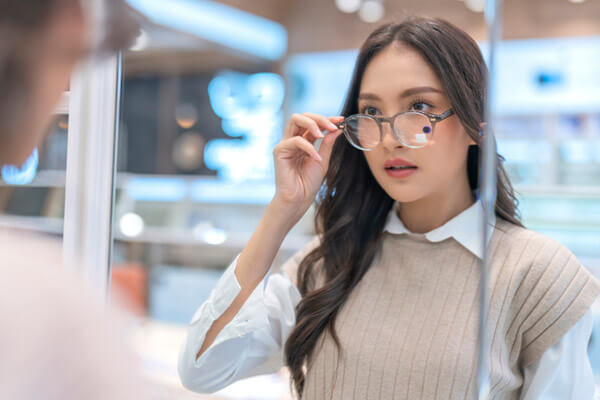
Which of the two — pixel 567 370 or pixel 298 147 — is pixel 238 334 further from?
pixel 567 370

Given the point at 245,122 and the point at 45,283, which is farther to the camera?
the point at 245,122

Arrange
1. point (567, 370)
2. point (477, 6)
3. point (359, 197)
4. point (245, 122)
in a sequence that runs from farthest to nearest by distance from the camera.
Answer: point (245, 122)
point (477, 6)
point (359, 197)
point (567, 370)

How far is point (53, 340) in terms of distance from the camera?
30cm

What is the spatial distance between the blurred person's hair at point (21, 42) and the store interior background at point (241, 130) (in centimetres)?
37

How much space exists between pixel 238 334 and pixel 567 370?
473 millimetres

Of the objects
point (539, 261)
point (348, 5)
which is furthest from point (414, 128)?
point (348, 5)

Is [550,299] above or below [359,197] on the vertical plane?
below

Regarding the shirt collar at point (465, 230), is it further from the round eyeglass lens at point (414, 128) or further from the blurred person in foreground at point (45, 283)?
the blurred person in foreground at point (45, 283)

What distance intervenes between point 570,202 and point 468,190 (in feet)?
4.14

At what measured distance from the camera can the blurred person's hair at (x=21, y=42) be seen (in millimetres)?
327

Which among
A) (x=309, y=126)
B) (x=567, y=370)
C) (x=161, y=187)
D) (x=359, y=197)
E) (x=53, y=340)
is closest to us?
(x=53, y=340)

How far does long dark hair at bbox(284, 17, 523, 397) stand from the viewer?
0.86m

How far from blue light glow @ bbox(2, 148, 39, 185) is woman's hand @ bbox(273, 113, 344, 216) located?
35cm

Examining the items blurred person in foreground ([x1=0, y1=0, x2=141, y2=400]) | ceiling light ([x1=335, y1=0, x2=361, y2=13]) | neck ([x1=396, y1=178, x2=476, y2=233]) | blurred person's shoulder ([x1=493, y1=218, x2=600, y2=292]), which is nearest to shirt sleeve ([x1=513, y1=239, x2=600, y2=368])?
blurred person's shoulder ([x1=493, y1=218, x2=600, y2=292])
